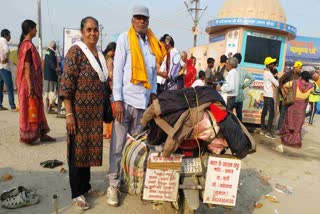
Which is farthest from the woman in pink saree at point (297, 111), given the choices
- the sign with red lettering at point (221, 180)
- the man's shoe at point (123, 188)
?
the sign with red lettering at point (221, 180)

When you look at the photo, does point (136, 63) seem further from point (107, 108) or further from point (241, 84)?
point (241, 84)

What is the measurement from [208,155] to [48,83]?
20.7 feet

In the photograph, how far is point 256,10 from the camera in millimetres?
8430

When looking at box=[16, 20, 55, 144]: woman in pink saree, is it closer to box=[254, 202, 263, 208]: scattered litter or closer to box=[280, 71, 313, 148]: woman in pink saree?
box=[254, 202, 263, 208]: scattered litter

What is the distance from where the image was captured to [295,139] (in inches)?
278

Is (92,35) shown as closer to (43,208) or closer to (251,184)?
(43,208)

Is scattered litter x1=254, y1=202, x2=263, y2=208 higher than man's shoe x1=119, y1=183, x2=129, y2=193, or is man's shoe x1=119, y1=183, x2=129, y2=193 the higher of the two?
man's shoe x1=119, y1=183, x2=129, y2=193

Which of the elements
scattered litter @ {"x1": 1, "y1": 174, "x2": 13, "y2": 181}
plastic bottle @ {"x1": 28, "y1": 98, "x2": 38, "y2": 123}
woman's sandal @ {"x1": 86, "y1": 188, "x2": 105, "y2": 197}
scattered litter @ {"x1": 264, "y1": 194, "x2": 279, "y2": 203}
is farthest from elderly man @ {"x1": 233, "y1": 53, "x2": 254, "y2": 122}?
scattered litter @ {"x1": 1, "y1": 174, "x2": 13, "y2": 181}

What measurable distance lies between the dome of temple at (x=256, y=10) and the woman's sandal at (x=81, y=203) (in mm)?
6963

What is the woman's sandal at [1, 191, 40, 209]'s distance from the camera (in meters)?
3.19

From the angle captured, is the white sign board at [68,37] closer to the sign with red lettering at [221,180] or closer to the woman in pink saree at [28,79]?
the woman in pink saree at [28,79]

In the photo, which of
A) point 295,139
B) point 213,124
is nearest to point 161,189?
point 213,124

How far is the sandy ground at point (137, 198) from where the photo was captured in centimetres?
343

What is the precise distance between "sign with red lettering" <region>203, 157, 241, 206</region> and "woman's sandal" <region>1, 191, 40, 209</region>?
186cm
